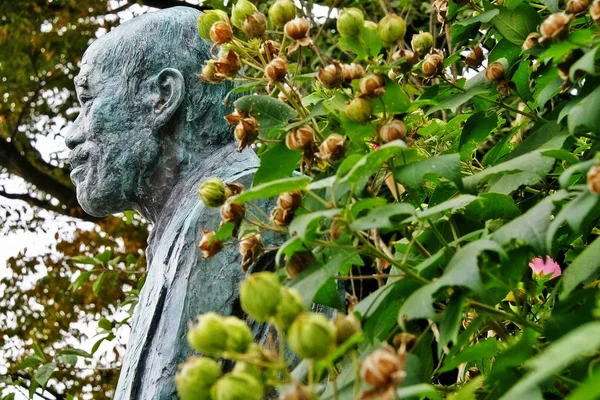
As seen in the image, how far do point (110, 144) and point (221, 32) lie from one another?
741 millimetres

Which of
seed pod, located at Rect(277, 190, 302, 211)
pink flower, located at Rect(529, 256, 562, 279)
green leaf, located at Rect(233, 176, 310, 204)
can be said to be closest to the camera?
green leaf, located at Rect(233, 176, 310, 204)

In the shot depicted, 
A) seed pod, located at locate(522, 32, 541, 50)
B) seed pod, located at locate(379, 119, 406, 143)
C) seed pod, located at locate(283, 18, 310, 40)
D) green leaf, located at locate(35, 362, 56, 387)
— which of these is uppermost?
green leaf, located at locate(35, 362, 56, 387)

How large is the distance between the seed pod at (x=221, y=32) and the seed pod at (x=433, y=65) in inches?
11.7

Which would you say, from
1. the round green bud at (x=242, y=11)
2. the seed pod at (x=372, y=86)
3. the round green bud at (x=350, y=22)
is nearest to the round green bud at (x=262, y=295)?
the seed pod at (x=372, y=86)

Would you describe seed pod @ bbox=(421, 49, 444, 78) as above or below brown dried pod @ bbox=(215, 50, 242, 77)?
below

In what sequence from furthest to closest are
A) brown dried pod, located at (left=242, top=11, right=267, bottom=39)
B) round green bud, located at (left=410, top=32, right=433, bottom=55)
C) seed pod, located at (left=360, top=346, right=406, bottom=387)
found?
round green bud, located at (left=410, top=32, right=433, bottom=55) < brown dried pod, located at (left=242, top=11, right=267, bottom=39) < seed pod, located at (left=360, top=346, right=406, bottom=387)

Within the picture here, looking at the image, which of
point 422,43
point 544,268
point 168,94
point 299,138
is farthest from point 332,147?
point 168,94

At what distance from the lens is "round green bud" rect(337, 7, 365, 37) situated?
1.21 metres

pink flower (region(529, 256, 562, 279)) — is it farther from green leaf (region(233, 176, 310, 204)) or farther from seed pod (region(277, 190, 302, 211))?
green leaf (region(233, 176, 310, 204))

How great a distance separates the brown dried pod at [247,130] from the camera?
126 centimetres

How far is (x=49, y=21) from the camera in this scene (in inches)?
224

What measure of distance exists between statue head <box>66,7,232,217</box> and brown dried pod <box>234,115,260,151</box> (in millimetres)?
726

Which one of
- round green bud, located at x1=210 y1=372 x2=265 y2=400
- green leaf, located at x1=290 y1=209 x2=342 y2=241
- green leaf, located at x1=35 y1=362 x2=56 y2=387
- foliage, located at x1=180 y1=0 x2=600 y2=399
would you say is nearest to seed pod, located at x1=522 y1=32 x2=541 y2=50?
foliage, located at x1=180 y1=0 x2=600 y2=399

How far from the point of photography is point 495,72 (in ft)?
4.42
